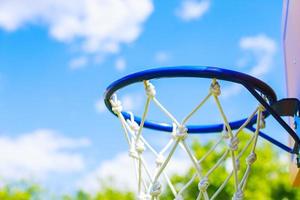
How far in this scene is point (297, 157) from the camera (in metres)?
Answer: 1.35

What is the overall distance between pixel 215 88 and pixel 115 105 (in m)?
0.27

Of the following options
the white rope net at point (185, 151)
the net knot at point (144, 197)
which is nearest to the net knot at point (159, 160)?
the white rope net at point (185, 151)

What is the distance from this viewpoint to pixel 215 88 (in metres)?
1.24

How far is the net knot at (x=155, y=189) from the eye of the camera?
1.25 meters

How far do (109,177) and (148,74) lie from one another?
223 inches

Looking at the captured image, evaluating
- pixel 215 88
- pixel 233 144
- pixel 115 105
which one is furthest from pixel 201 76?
pixel 115 105

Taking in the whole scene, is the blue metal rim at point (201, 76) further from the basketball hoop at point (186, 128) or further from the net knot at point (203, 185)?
the net knot at point (203, 185)

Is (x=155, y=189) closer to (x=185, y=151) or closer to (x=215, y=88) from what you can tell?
(x=185, y=151)

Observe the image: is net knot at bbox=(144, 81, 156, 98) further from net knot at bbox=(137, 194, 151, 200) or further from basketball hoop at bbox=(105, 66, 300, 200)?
net knot at bbox=(137, 194, 151, 200)

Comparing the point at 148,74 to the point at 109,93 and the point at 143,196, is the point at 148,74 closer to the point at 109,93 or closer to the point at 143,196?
the point at 109,93

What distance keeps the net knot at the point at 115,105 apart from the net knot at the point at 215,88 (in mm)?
255

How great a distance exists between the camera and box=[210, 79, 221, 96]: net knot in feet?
4.05

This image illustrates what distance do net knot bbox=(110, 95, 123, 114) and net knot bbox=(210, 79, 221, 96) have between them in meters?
0.25

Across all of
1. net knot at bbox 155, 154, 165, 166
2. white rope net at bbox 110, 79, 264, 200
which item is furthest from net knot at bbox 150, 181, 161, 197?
net knot at bbox 155, 154, 165, 166
